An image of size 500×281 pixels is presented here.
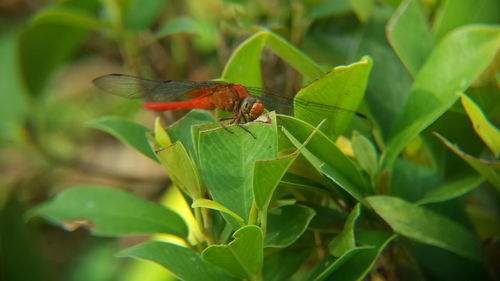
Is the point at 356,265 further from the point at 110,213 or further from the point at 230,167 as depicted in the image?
the point at 110,213

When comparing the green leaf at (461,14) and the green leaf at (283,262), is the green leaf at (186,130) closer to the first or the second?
the green leaf at (283,262)

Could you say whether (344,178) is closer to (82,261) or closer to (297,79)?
(297,79)

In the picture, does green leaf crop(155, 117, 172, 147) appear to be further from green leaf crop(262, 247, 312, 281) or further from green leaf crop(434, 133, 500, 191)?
green leaf crop(434, 133, 500, 191)

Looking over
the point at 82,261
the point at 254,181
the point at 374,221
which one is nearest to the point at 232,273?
the point at 254,181

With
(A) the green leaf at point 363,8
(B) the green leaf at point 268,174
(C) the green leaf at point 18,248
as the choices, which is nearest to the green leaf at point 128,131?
(B) the green leaf at point 268,174

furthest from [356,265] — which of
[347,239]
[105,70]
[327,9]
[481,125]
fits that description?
[105,70]

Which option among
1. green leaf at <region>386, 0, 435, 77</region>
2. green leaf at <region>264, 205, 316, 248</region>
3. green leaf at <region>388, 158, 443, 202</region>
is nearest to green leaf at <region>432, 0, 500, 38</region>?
green leaf at <region>386, 0, 435, 77</region>
